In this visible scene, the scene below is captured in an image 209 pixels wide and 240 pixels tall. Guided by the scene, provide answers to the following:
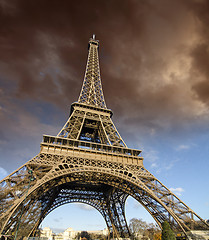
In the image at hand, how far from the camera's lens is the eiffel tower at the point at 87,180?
1936cm

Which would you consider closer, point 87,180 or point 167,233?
point 167,233

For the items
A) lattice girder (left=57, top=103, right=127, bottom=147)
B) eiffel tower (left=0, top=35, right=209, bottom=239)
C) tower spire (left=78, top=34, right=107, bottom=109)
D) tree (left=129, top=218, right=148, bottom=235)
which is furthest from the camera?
tree (left=129, top=218, right=148, bottom=235)

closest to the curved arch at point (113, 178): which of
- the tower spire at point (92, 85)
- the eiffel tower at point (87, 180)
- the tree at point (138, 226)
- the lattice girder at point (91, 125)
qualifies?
the eiffel tower at point (87, 180)

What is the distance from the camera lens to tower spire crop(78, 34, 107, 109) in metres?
36.2

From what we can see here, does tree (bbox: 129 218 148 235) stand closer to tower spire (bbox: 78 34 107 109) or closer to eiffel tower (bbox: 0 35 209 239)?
eiffel tower (bbox: 0 35 209 239)

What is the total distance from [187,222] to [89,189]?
19.2 meters

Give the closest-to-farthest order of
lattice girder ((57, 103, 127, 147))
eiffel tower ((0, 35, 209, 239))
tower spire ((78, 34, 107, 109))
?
eiffel tower ((0, 35, 209, 239)), lattice girder ((57, 103, 127, 147)), tower spire ((78, 34, 107, 109))

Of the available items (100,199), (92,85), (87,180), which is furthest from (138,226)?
(92,85)

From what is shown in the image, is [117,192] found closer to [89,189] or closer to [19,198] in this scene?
[89,189]

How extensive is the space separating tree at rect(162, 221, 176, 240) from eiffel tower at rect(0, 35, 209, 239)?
Result: 849mm

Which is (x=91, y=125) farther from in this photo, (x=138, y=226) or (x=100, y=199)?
(x=138, y=226)

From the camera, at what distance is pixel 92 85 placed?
39.2m

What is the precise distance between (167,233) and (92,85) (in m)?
28.8

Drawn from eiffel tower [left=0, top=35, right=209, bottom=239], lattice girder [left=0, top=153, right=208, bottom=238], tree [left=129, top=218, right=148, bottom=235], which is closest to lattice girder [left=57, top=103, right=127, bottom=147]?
eiffel tower [left=0, top=35, right=209, bottom=239]
